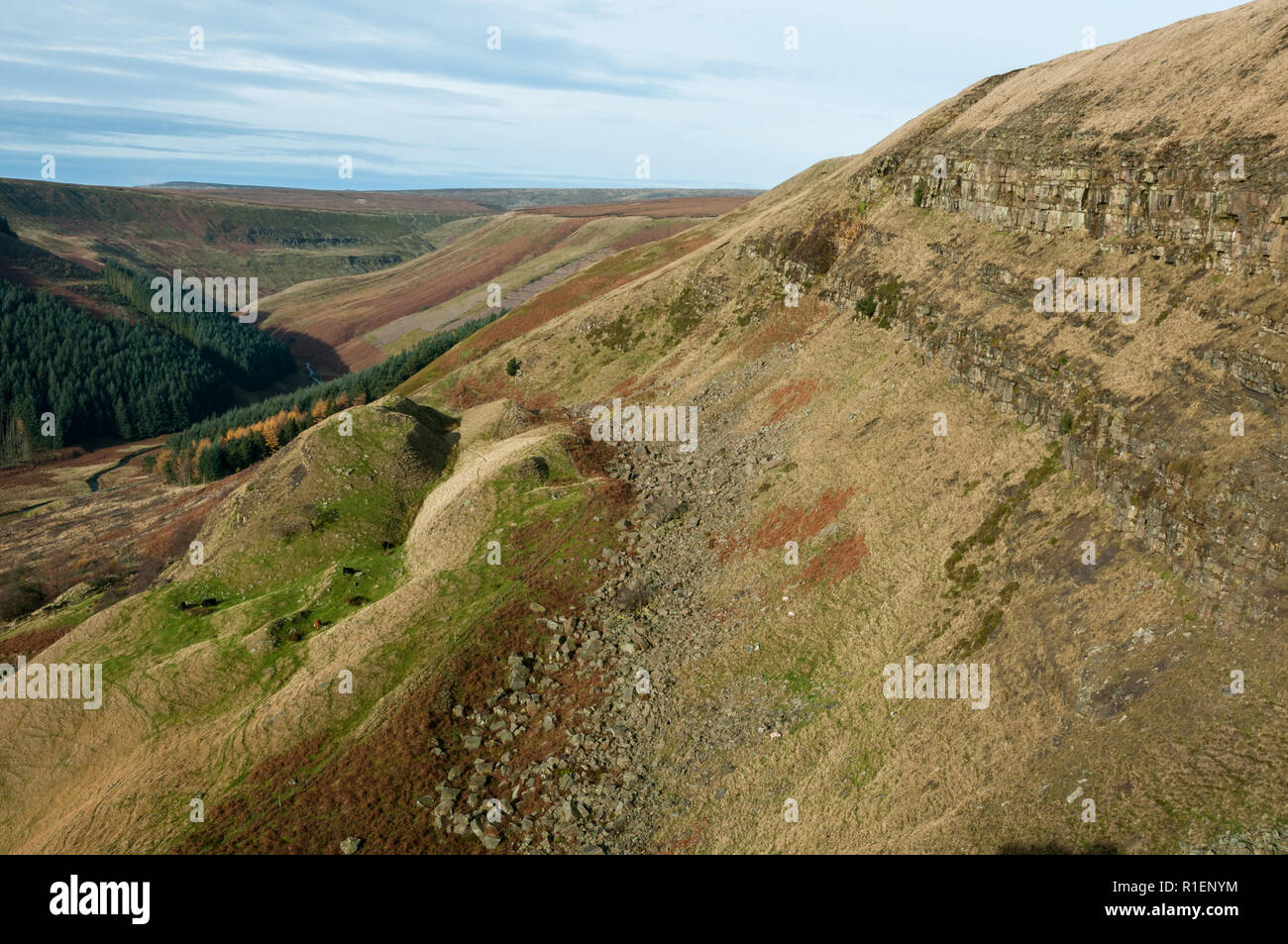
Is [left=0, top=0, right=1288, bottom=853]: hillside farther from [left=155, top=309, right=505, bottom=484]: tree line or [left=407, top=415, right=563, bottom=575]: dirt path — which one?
[left=155, top=309, right=505, bottom=484]: tree line

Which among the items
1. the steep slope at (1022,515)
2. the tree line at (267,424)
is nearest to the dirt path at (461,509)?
the steep slope at (1022,515)

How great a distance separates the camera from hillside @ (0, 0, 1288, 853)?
2447 centimetres

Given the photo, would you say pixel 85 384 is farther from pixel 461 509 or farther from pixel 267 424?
pixel 461 509

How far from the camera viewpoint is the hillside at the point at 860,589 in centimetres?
2447

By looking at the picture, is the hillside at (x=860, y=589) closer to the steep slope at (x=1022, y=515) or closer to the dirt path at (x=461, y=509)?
A: the steep slope at (x=1022, y=515)

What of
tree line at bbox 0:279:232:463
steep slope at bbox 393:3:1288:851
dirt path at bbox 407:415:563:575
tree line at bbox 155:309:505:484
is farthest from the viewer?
tree line at bbox 0:279:232:463

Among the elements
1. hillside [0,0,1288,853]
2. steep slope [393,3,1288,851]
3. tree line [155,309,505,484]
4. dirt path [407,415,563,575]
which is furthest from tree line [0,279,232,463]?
steep slope [393,3,1288,851]

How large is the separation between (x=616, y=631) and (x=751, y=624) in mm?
8025
